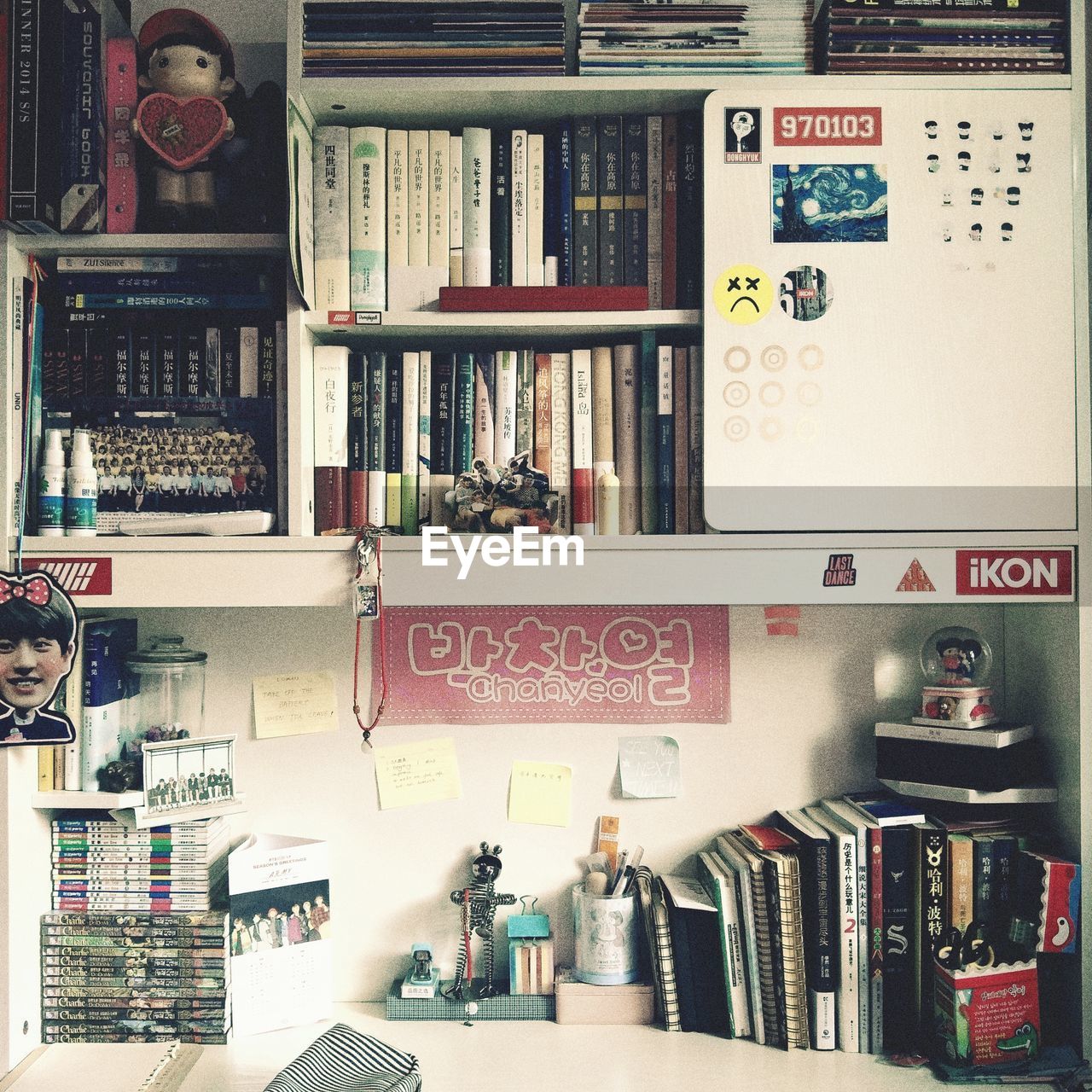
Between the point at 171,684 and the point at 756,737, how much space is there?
962 millimetres

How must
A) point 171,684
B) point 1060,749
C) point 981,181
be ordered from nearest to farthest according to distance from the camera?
point 981,181
point 1060,749
point 171,684

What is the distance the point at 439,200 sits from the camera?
4.36 ft

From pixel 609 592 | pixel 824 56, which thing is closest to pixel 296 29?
pixel 824 56

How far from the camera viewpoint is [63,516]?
1292mm

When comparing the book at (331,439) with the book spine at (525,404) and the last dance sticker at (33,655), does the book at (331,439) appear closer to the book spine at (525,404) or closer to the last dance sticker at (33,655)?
the book spine at (525,404)

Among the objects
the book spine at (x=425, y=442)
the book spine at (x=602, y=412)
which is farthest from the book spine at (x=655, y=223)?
the book spine at (x=425, y=442)

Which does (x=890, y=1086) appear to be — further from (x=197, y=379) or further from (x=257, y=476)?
(x=197, y=379)

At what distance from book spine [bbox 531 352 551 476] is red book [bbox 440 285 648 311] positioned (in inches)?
4.6

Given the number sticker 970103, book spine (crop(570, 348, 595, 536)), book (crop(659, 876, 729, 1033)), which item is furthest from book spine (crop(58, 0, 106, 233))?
book (crop(659, 876, 729, 1033))

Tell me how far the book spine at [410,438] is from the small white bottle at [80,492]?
0.43 m

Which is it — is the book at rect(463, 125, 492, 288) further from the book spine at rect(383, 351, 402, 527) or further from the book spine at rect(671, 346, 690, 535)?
the book spine at rect(671, 346, 690, 535)

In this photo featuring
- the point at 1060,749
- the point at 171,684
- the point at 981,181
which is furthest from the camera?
the point at 171,684

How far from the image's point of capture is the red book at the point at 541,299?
1.28m

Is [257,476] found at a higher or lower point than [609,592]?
higher
